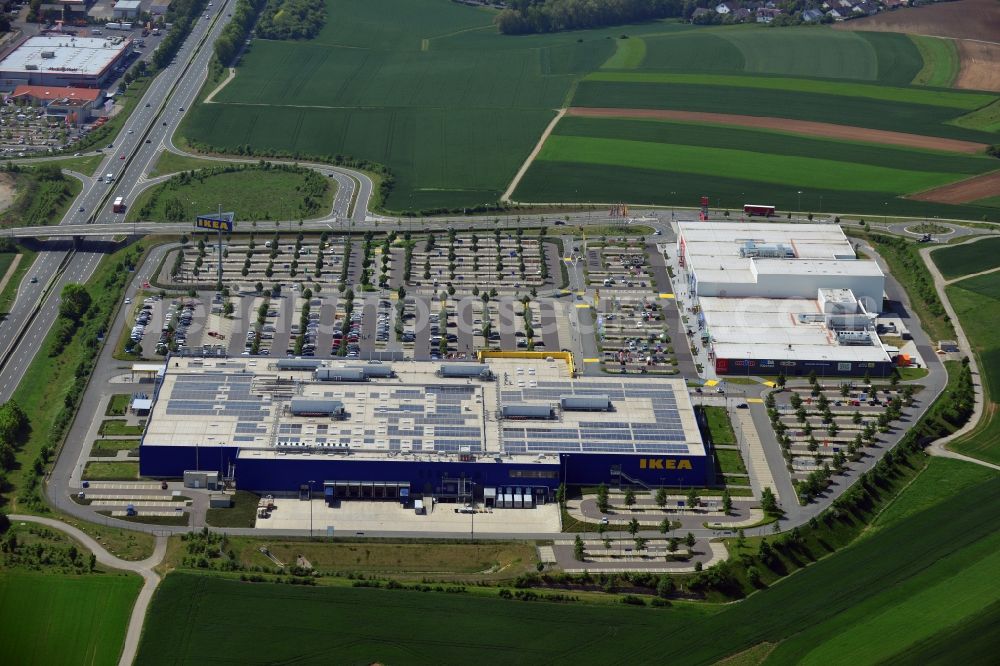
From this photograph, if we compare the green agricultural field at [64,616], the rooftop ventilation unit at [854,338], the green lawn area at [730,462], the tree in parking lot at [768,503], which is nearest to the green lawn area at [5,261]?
the green agricultural field at [64,616]

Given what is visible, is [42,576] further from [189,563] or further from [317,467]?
[317,467]

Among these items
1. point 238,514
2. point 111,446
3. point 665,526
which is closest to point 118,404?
point 111,446

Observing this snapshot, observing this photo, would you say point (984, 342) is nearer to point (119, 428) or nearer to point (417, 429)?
point (417, 429)

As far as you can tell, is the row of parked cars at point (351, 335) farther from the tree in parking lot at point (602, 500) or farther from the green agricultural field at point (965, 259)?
the green agricultural field at point (965, 259)

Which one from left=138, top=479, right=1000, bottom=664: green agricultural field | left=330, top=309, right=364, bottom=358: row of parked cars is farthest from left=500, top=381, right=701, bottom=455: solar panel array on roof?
left=330, top=309, right=364, bottom=358: row of parked cars

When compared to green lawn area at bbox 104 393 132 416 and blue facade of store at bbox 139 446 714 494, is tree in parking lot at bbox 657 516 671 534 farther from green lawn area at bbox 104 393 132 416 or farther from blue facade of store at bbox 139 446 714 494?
green lawn area at bbox 104 393 132 416

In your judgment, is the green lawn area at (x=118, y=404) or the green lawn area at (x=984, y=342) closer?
the green lawn area at (x=984, y=342)
